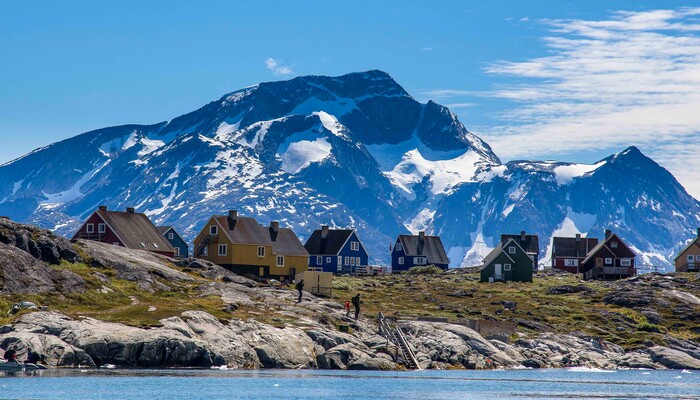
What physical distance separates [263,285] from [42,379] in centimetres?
5006

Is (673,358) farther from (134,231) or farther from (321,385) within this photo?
(134,231)

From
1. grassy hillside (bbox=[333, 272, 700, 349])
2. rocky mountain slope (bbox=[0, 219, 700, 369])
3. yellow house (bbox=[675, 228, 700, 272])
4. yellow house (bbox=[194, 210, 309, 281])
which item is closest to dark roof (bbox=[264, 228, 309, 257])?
yellow house (bbox=[194, 210, 309, 281])

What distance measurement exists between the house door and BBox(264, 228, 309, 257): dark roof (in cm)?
3067

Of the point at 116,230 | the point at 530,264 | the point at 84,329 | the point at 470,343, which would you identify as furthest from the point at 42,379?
the point at 530,264

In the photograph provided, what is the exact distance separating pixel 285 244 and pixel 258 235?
6018mm

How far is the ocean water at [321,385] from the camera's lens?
242 ft

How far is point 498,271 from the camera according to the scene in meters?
174

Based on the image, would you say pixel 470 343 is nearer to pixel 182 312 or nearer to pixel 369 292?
pixel 182 312

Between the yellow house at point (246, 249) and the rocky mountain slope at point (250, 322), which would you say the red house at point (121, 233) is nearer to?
the yellow house at point (246, 249)

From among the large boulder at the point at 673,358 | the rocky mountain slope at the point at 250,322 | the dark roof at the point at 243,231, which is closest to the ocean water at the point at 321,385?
the rocky mountain slope at the point at 250,322

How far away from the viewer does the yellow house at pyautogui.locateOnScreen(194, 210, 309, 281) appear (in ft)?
485

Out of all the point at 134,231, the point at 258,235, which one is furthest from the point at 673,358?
the point at 134,231

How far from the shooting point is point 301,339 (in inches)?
3812

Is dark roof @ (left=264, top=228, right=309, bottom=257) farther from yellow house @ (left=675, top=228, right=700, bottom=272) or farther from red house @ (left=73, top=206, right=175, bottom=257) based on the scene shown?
yellow house @ (left=675, top=228, right=700, bottom=272)
